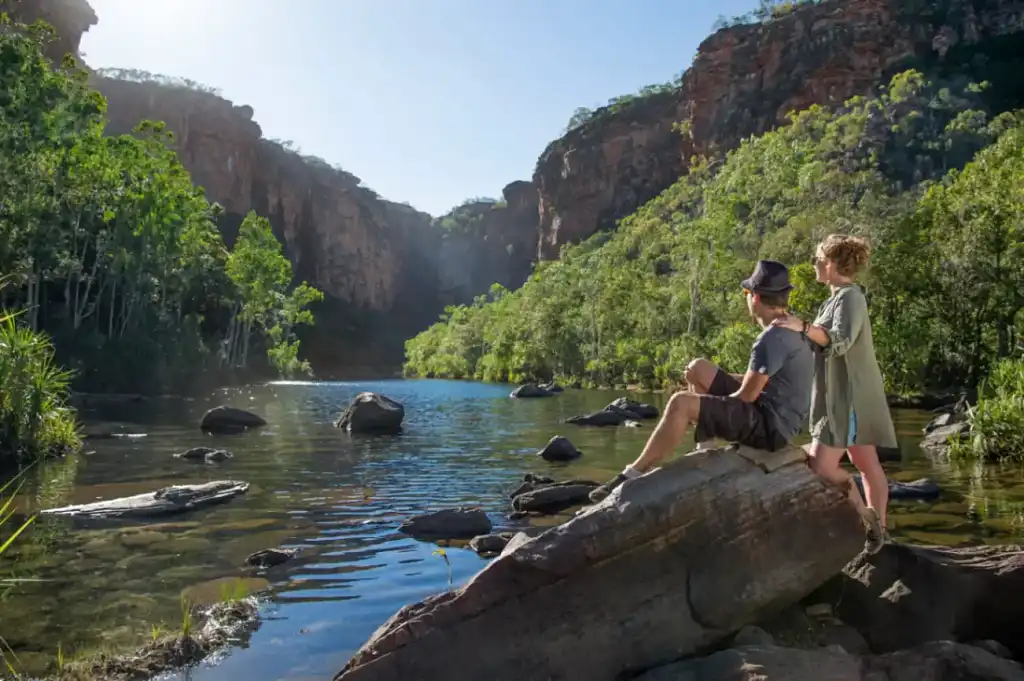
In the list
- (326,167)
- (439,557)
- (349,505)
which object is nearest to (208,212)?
(349,505)

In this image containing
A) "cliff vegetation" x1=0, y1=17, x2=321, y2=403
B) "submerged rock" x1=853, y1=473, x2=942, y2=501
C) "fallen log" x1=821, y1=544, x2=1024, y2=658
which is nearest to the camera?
"fallen log" x1=821, y1=544, x2=1024, y2=658

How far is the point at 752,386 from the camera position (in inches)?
211

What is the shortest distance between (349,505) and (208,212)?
46940 mm

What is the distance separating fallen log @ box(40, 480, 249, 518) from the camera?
10.6 metres

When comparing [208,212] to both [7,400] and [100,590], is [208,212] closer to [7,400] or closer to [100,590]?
[7,400]

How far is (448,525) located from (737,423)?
5.14m

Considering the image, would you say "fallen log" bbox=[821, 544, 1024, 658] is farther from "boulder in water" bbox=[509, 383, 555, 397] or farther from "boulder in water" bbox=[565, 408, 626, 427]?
"boulder in water" bbox=[509, 383, 555, 397]

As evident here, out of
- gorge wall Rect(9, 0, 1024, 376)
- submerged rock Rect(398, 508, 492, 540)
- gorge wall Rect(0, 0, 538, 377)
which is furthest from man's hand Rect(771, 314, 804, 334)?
gorge wall Rect(0, 0, 538, 377)

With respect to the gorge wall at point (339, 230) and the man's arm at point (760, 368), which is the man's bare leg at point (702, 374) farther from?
the gorge wall at point (339, 230)

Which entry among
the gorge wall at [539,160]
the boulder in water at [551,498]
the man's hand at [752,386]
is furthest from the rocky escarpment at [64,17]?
the man's hand at [752,386]

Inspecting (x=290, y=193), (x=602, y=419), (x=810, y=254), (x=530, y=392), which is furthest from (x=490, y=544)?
(x=290, y=193)

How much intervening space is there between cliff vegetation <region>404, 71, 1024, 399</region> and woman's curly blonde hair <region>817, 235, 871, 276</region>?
17.8 m

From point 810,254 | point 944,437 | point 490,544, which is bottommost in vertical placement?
point 490,544

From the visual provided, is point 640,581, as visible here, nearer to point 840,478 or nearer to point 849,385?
point 840,478
